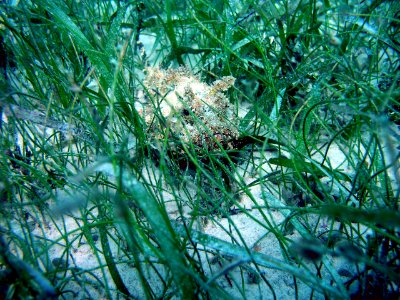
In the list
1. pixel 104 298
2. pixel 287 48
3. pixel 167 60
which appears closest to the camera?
pixel 104 298

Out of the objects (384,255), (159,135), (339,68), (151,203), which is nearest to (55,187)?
(159,135)

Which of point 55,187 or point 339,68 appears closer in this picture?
point 55,187

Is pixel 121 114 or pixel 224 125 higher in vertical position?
pixel 121 114

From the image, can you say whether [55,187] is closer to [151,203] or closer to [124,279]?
[124,279]

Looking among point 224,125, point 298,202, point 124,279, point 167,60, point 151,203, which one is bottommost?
point 124,279

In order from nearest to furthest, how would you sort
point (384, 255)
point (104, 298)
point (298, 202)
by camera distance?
point (384, 255) < point (104, 298) < point (298, 202)

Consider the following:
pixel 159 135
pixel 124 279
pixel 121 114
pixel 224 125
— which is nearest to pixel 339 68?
pixel 224 125

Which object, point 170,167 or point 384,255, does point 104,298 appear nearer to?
point 170,167
